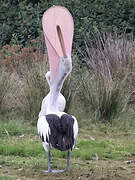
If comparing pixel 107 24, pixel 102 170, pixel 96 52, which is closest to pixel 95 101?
pixel 96 52

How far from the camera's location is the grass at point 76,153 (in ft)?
22.5

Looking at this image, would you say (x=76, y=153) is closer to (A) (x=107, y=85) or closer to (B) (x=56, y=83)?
(B) (x=56, y=83)

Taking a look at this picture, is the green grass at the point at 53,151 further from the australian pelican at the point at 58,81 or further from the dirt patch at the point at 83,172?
the australian pelican at the point at 58,81

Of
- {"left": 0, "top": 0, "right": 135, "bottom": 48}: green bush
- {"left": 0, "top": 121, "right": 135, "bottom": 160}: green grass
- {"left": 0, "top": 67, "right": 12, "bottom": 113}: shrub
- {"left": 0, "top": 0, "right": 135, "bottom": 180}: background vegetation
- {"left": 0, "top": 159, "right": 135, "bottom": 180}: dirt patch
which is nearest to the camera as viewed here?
{"left": 0, "top": 159, "right": 135, "bottom": 180}: dirt patch

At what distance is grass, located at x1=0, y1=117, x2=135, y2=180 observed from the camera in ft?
22.5

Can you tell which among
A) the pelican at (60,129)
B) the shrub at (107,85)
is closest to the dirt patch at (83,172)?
the pelican at (60,129)

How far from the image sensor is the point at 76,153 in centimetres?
809

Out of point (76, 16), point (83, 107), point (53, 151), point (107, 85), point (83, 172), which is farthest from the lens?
point (76, 16)

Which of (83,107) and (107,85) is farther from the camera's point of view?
(83,107)

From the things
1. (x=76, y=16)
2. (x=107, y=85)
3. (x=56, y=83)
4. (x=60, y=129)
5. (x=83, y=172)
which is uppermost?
(x=76, y=16)

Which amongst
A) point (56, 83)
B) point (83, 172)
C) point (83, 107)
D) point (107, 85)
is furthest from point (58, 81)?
point (83, 107)

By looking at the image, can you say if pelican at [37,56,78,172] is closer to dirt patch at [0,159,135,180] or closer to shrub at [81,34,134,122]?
dirt patch at [0,159,135,180]

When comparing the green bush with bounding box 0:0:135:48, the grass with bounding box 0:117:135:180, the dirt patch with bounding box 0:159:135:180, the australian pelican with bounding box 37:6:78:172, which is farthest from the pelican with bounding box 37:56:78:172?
the green bush with bounding box 0:0:135:48

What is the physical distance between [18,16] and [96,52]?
4166 mm
